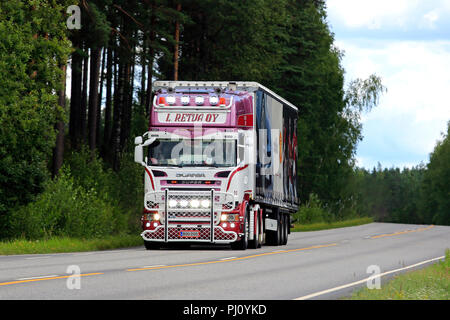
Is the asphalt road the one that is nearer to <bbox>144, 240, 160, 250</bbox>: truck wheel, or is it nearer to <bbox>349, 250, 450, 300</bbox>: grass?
<bbox>349, 250, 450, 300</bbox>: grass

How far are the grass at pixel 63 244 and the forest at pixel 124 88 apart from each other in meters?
1.37

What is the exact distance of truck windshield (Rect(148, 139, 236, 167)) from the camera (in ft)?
88.4

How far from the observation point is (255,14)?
53938 millimetres

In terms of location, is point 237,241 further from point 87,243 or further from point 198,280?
point 198,280

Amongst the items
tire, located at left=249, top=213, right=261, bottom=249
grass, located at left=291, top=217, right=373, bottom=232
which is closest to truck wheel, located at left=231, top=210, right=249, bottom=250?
tire, located at left=249, top=213, right=261, bottom=249

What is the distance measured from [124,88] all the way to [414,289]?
148 feet

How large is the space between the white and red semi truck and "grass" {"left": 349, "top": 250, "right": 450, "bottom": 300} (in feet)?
31.0

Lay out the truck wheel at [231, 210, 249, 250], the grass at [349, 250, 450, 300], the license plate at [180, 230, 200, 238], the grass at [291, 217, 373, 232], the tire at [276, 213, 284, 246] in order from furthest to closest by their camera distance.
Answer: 1. the grass at [291, 217, 373, 232]
2. the tire at [276, 213, 284, 246]
3. the truck wheel at [231, 210, 249, 250]
4. the license plate at [180, 230, 200, 238]
5. the grass at [349, 250, 450, 300]

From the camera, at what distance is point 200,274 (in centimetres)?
1819

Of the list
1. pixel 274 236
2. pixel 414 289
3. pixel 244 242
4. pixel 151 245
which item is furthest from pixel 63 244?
pixel 414 289

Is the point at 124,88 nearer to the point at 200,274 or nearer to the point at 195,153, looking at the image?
the point at 195,153

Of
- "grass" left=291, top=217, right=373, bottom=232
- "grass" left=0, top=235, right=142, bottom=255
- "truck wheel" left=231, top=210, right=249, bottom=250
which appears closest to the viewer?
"grass" left=0, top=235, right=142, bottom=255

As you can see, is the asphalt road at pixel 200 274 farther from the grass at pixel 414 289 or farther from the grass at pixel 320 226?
the grass at pixel 320 226

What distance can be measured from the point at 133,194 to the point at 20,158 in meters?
9.12
